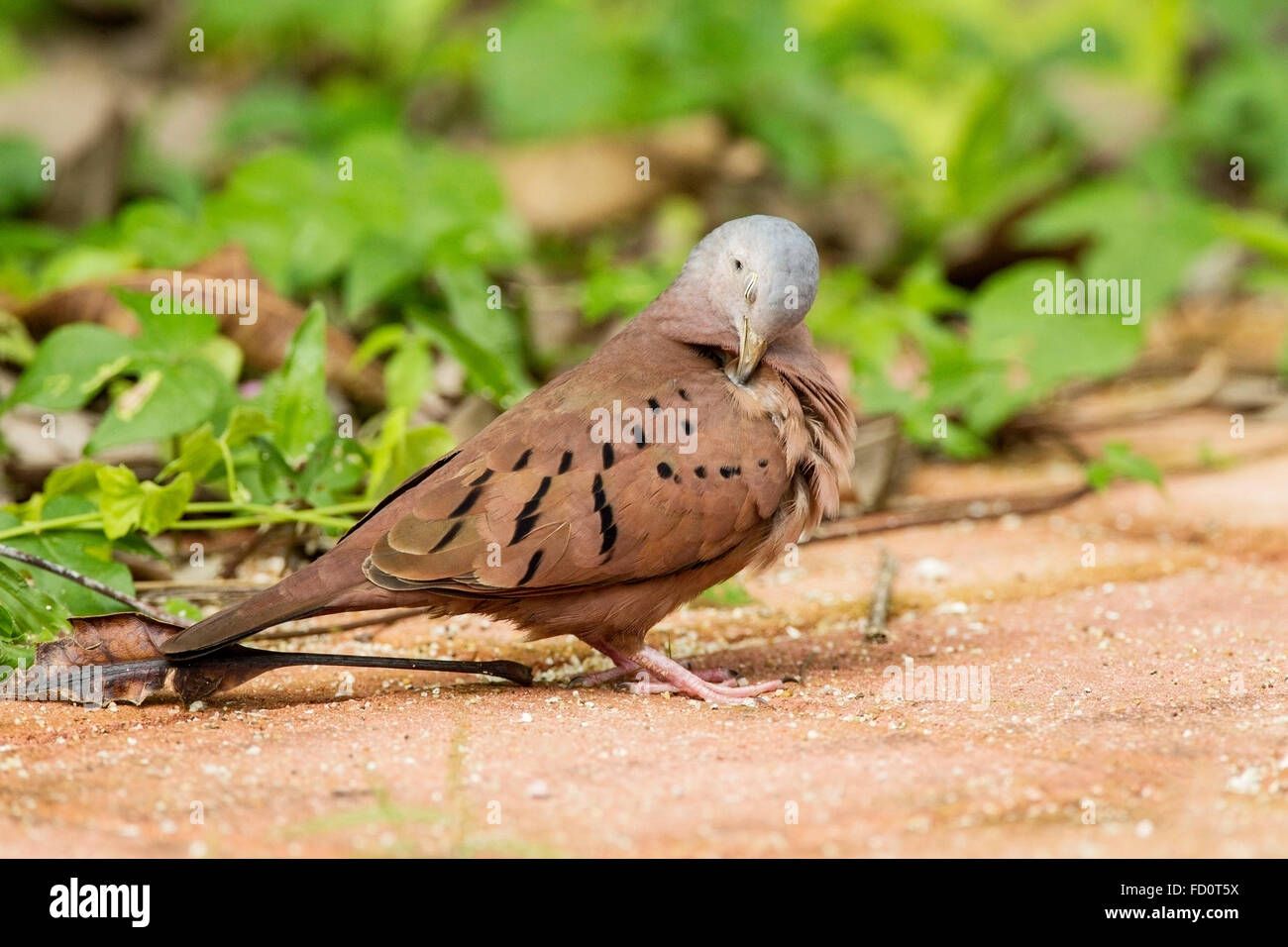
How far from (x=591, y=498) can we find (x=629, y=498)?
0.09 m

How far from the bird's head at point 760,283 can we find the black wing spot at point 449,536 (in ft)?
2.55

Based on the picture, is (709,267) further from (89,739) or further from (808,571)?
(89,739)

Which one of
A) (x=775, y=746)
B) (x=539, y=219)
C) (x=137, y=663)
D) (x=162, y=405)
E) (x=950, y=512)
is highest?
(x=539, y=219)

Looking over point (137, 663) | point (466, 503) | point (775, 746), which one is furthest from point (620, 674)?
point (137, 663)

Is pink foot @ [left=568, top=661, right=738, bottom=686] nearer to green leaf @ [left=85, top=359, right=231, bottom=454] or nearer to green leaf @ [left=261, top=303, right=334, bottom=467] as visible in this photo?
green leaf @ [left=261, top=303, right=334, bottom=467]

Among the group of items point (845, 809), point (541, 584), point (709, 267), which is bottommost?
point (845, 809)

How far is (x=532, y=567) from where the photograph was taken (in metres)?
3.25

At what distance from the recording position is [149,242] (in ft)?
17.1

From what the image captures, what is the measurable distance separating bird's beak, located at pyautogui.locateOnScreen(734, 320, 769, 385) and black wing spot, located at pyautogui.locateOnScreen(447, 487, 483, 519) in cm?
70

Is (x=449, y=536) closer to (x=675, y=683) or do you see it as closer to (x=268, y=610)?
(x=268, y=610)

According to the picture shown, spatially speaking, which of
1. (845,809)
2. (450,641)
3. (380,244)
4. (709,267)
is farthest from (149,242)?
(845,809)

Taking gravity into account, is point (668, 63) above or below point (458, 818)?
above

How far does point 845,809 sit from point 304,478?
2109 mm

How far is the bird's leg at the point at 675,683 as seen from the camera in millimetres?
3352
